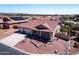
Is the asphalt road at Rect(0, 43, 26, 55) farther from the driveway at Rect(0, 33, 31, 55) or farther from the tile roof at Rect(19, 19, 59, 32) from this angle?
the tile roof at Rect(19, 19, 59, 32)

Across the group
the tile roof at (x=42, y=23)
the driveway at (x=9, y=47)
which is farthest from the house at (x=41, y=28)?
the driveway at (x=9, y=47)

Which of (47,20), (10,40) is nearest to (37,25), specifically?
(47,20)

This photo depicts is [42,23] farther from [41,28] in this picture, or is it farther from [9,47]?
[9,47]

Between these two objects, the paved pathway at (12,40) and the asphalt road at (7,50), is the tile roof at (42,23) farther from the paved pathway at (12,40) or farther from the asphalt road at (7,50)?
the asphalt road at (7,50)

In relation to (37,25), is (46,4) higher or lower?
higher

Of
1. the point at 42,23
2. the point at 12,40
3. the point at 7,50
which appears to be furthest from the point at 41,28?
the point at 7,50
